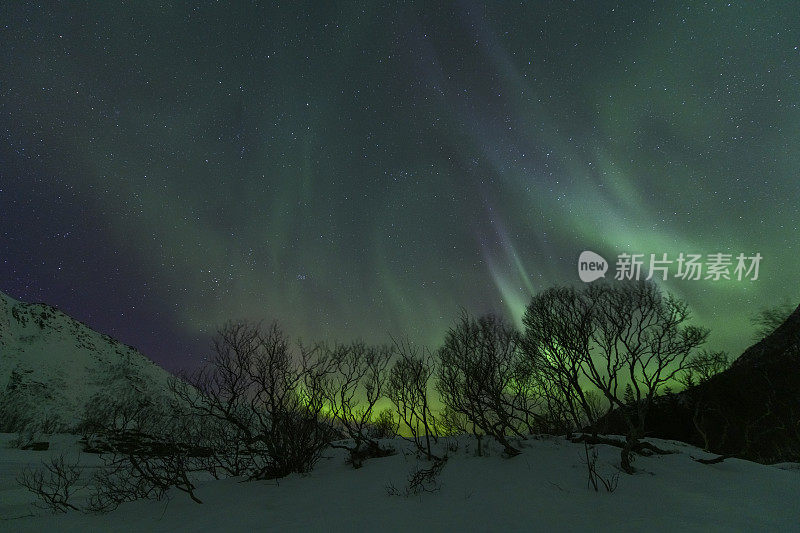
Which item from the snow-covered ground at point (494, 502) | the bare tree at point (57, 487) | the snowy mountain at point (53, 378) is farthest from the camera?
the snowy mountain at point (53, 378)

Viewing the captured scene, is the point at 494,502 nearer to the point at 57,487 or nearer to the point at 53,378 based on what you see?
the point at 57,487

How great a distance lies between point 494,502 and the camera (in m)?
10.1

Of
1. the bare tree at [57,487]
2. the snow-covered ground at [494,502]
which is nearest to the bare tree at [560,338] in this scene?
the snow-covered ground at [494,502]

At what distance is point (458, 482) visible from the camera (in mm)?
12945

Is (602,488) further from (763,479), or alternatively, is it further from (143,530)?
(143,530)

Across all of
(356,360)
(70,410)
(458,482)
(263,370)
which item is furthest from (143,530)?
(70,410)

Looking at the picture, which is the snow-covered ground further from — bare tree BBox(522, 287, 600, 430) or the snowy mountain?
the snowy mountain

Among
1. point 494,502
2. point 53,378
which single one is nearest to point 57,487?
point 494,502

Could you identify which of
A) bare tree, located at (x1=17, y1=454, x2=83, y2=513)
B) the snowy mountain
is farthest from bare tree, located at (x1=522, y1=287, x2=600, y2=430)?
the snowy mountain

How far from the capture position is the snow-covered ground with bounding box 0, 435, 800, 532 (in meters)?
8.47

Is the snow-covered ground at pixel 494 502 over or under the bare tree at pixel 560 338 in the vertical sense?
under

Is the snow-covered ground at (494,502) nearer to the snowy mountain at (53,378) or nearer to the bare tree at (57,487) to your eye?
the bare tree at (57,487)

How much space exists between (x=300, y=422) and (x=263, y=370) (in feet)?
10.5

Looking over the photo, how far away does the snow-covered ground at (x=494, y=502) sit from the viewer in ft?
27.8
